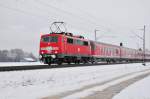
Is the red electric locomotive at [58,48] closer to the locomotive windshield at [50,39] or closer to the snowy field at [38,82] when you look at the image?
the locomotive windshield at [50,39]

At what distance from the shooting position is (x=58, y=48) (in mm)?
33969

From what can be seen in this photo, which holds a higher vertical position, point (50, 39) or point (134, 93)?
point (50, 39)

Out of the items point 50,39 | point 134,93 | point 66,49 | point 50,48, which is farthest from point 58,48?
point 134,93

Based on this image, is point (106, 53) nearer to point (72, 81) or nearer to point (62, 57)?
point (62, 57)

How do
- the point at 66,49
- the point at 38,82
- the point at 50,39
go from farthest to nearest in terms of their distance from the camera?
1. the point at 50,39
2. the point at 66,49
3. the point at 38,82

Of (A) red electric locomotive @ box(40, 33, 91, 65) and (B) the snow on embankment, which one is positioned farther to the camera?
(A) red electric locomotive @ box(40, 33, 91, 65)

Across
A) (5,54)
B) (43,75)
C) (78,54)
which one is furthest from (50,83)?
(5,54)

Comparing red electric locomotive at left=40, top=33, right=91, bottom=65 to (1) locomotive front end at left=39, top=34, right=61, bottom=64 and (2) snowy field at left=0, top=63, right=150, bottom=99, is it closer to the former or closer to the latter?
(1) locomotive front end at left=39, top=34, right=61, bottom=64

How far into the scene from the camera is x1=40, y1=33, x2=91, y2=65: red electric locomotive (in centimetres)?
3378

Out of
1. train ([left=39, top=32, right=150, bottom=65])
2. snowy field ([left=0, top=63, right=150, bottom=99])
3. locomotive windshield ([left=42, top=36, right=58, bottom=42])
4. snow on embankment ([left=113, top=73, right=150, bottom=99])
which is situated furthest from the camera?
locomotive windshield ([left=42, top=36, right=58, bottom=42])

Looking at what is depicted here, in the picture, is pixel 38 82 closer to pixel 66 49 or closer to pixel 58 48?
pixel 58 48

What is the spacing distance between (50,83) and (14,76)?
3001 mm

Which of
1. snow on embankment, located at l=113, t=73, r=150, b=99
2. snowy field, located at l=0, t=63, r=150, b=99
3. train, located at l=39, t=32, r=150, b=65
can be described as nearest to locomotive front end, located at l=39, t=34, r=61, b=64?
train, located at l=39, t=32, r=150, b=65

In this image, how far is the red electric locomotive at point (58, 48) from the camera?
33.8 metres
